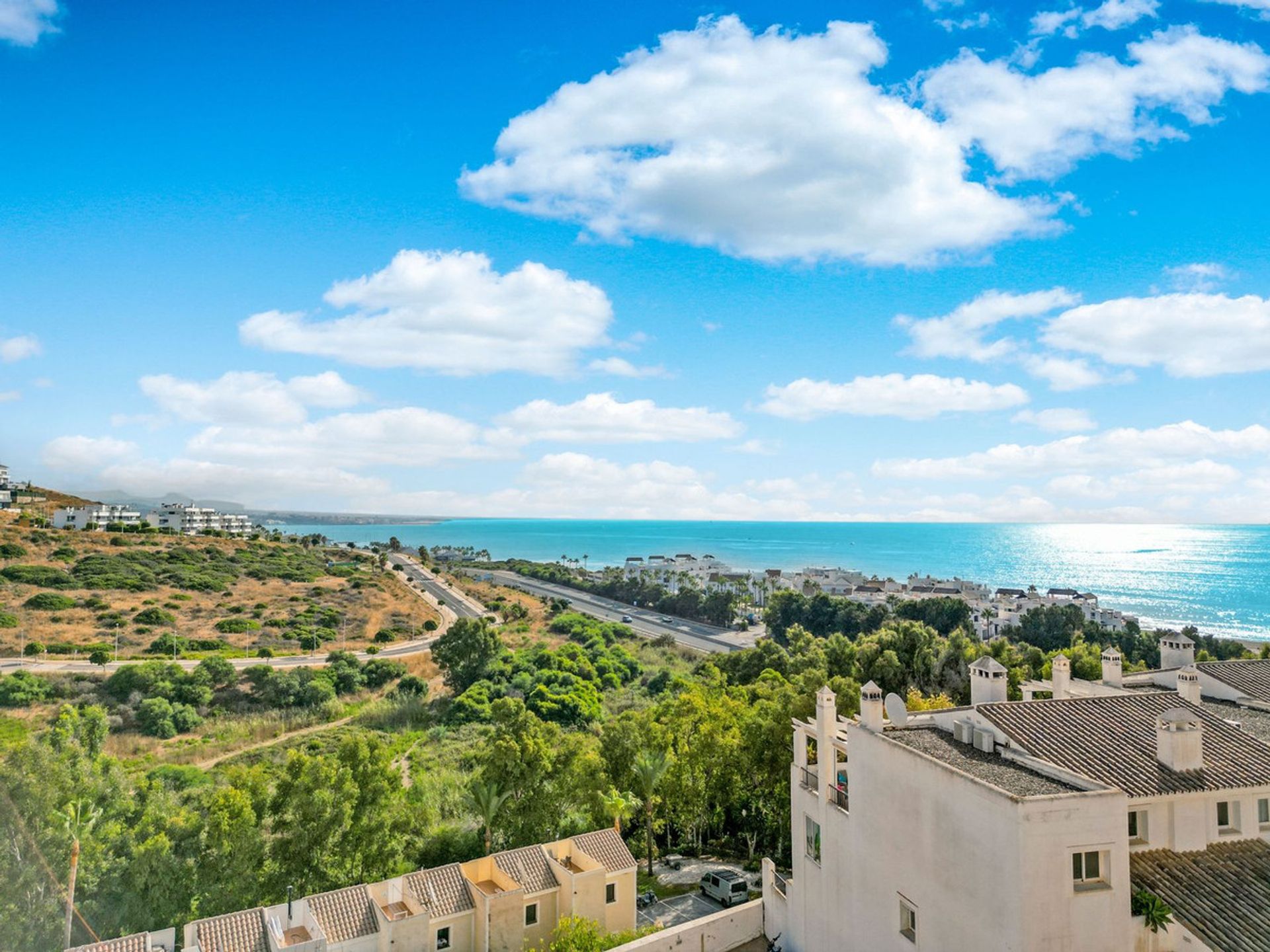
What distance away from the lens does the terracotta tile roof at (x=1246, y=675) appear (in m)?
19.6

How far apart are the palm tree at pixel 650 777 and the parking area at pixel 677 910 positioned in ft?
6.94

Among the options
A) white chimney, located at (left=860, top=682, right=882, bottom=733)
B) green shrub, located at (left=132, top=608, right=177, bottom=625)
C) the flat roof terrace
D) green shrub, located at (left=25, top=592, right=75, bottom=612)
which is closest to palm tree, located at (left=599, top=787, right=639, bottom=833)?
the flat roof terrace

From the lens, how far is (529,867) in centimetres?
2147

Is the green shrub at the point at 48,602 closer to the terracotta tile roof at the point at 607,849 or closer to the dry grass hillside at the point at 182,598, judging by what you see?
the dry grass hillside at the point at 182,598

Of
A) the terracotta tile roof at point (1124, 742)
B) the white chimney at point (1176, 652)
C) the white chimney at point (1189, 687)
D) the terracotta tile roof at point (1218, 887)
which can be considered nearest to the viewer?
the terracotta tile roof at point (1218, 887)

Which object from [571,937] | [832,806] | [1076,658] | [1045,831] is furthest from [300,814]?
[1076,658]

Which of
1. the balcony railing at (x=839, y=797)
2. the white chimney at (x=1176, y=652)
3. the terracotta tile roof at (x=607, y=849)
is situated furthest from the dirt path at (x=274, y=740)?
the white chimney at (x=1176, y=652)

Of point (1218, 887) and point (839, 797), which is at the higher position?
point (1218, 887)

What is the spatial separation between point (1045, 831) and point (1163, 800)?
3.32 m

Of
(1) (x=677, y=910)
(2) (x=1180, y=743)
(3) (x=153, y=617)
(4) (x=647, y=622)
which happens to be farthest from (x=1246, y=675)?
(4) (x=647, y=622)

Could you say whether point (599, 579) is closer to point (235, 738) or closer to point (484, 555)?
point (484, 555)

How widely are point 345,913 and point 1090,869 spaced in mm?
16472

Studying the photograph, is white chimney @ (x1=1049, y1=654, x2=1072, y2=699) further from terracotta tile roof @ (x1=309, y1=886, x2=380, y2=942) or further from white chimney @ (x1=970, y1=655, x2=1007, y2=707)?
terracotta tile roof @ (x1=309, y1=886, x2=380, y2=942)

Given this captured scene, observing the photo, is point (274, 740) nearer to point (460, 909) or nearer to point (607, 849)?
point (460, 909)
